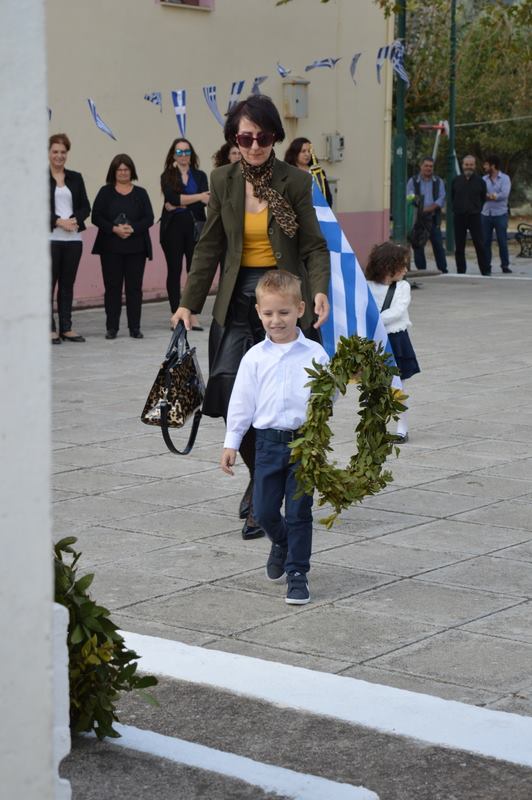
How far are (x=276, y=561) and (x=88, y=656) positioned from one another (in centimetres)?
224

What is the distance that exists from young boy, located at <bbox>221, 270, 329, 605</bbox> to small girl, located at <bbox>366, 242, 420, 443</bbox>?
3.45 metres

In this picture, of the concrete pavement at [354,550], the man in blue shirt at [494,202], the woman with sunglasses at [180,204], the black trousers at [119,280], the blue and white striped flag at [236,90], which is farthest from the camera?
the man in blue shirt at [494,202]

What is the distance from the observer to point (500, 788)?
157 inches

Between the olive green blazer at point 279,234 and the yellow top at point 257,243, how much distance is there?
0.02 m

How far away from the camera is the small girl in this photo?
939 centimetres

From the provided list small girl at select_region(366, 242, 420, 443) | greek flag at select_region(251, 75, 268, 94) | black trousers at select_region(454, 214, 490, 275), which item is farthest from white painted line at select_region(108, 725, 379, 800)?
black trousers at select_region(454, 214, 490, 275)

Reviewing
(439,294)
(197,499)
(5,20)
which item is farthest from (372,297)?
(439,294)

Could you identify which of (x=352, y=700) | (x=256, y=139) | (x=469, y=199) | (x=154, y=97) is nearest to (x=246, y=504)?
(x=256, y=139)

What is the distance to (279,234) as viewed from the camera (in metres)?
6.62

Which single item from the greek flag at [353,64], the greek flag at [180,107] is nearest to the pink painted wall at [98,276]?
the greek flag at [180,107]

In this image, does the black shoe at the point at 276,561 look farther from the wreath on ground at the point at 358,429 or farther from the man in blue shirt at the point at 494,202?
the man in blue shirt at the point at 494,202

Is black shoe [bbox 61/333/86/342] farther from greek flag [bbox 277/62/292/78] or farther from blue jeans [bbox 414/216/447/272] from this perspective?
blue jeans [bbox 414/216/447/272]

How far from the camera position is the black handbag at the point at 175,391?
662 cm

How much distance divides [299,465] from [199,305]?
55.3 inches
